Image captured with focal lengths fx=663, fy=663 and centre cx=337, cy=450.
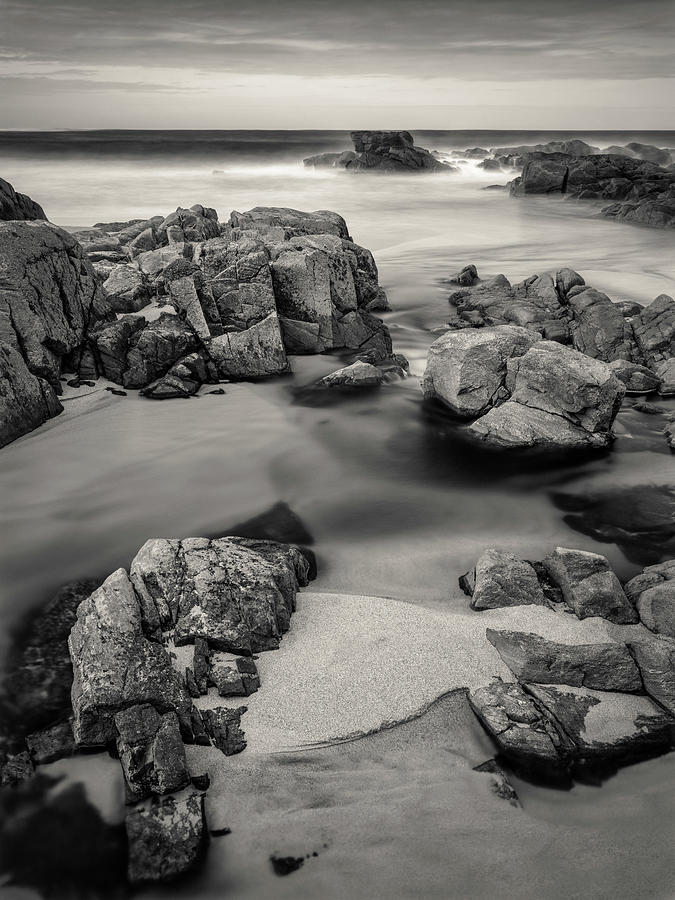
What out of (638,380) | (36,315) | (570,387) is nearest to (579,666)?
(570,387)

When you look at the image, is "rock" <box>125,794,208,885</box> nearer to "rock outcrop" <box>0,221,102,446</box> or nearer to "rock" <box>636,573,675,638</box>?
"rock" <box>636,573,675,638</box>

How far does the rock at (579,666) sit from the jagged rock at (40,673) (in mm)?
3485

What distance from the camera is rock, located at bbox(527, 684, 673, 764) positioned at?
15.0 feet

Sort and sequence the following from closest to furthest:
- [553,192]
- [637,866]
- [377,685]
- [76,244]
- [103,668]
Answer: [637,866] → [103,668] → [377,685] → [76,244] → [553,192]

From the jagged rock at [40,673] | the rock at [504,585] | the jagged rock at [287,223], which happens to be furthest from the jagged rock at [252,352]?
the rock at [504,585]

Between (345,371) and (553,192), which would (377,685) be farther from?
(553,192)

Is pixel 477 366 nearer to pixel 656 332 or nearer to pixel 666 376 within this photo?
pixel 666 376

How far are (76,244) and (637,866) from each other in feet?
35.4

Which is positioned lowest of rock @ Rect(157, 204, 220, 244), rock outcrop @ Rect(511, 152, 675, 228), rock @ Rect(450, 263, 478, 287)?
rock @ Rect(450, 263, 478, 287)

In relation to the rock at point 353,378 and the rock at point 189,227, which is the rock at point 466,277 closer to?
the rock at point 189,227

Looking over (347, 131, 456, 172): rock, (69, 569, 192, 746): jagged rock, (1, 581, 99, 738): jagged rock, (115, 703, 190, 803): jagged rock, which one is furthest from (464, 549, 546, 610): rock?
(347, 131, 456, 172): rock

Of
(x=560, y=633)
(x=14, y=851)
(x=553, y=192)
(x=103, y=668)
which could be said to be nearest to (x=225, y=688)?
(x=103, y=668)

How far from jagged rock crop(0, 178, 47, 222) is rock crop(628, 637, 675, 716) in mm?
12085

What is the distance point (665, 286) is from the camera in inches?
683
